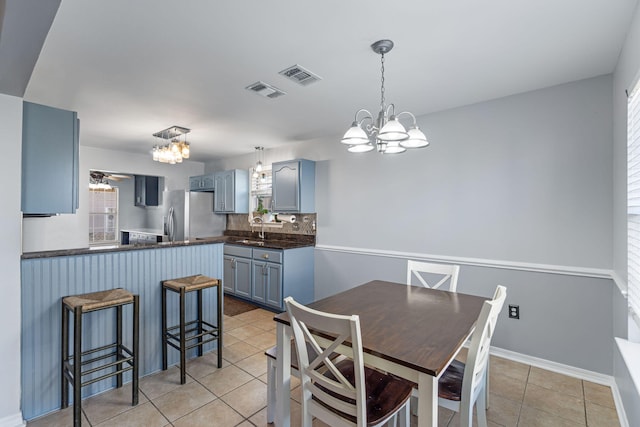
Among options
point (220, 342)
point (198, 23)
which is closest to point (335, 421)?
point (220, 342)

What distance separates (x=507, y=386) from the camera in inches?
93.7

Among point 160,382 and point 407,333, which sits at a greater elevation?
point 407,333

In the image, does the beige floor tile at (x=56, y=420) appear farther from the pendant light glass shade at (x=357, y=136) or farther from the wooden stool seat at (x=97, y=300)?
the pendant light glass shade at (x=357, y=136)

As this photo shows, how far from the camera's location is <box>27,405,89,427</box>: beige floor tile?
193 centimetres

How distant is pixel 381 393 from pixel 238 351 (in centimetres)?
188

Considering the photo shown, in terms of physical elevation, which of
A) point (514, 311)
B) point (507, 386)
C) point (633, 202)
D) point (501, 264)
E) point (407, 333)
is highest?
point (633, 202)

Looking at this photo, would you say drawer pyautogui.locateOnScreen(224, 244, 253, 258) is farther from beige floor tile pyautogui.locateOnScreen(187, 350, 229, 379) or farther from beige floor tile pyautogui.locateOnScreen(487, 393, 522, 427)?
beige floor tile pyautogui.locateOnScreen(487, 393, 522, 427)

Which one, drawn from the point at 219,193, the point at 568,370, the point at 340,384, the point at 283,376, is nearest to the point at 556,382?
the point at 568,370

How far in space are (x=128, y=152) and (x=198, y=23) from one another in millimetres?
4365

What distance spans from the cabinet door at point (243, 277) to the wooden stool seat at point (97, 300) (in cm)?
224

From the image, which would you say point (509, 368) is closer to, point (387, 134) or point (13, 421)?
point (387, 134)

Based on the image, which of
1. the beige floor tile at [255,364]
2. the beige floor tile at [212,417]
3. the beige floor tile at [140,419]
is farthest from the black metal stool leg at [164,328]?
the beige floor tile at [212,417]

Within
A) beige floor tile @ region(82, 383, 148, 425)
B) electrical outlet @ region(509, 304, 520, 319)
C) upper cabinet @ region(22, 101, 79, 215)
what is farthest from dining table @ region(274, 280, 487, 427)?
upper cabinet @ region(22, 101, 79, 215)

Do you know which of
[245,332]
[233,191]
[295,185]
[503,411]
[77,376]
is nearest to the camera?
[77,376]
